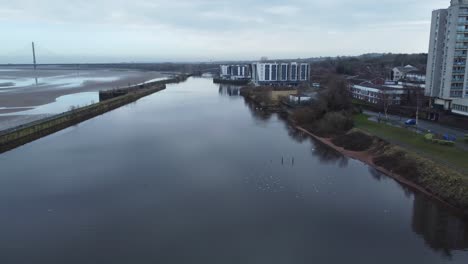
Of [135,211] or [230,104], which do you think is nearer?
[135,211]

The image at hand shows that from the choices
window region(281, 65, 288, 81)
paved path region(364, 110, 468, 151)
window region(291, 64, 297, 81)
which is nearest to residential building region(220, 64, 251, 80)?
window region(281, 65, 288, 81)

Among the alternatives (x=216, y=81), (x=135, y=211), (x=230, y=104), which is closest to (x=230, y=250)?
(x=135, y=211)

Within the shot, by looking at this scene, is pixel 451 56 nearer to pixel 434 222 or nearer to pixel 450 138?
pixel 450 138

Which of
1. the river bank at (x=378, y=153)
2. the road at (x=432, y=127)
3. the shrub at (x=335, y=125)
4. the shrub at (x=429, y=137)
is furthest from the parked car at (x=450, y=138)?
the shrub at (x=335, y=125)

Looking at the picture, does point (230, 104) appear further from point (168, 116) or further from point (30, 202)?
point (30, 202)

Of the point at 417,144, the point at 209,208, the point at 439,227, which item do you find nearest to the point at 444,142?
the point at 417,144

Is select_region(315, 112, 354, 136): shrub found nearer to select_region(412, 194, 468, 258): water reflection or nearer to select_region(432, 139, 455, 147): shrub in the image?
select_region(432, 139, 455, 147): shrub

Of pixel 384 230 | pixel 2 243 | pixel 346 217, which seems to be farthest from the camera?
pixel 346 217
